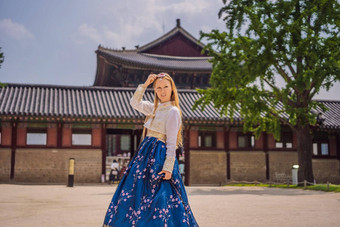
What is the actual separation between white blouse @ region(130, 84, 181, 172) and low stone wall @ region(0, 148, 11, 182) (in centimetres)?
1636

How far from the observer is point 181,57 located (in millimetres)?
29734

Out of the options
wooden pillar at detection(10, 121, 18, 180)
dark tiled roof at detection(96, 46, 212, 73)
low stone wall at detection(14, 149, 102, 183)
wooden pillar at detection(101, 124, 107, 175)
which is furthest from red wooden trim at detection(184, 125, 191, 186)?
wooden pillar at detection(10, 121, 18, 180)

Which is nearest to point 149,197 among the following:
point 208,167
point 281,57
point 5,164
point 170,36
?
point 281,57

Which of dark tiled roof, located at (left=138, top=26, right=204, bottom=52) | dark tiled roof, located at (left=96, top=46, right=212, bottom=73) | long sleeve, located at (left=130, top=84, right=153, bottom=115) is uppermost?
dark tiled roof, located at (left=138, top=26, right=204, bottom=52)

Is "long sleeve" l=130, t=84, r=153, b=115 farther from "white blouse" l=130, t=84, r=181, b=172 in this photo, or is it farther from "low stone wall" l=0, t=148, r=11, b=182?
"low stone wall" l=0, t=148, r=11, b=182

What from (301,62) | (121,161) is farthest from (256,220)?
(121,161)

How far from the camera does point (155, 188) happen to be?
3934mm

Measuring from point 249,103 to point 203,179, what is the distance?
7008mm

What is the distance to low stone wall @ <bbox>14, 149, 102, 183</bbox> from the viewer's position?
63.2ft

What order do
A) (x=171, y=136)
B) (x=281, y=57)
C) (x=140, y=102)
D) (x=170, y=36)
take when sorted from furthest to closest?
1. (x=170, y=36)
2. (x=281, y=57)
3. (x=140, y=102)
4. (x=171, y=136)

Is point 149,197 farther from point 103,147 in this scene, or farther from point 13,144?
point 13,144

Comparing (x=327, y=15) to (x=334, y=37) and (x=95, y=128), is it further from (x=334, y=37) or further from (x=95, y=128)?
(x=95, y=128)

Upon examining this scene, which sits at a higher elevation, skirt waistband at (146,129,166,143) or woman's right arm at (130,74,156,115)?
woman's right arm at (130,74,156,115)

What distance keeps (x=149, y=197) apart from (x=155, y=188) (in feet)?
0.33
